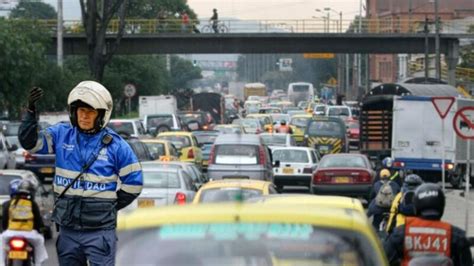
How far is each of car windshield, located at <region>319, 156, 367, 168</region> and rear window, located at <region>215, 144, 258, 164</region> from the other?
7.57ft

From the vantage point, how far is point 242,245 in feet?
18.8

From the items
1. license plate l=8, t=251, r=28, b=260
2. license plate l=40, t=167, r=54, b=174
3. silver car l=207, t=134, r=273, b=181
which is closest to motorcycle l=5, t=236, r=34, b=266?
license plate l=8, t=251, r=28, b=260

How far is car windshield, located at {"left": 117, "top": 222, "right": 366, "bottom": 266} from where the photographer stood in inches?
226

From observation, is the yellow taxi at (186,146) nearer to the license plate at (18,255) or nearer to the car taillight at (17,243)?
the car taillight at (17,243)

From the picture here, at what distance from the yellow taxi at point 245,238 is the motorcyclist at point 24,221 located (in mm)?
8455

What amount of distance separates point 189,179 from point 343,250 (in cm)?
→ 1751

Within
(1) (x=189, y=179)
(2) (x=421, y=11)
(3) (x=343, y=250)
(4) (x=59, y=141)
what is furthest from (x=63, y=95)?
(2) (x=421, y=11)

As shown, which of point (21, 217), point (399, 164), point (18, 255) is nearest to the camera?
point (18, 255)

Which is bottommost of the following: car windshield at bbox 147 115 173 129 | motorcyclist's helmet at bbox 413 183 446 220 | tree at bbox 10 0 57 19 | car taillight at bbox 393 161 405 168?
car taillight at bbox 393 161 405 168

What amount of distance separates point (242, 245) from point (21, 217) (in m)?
9.16

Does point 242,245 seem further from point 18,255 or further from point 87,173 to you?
point 18,255

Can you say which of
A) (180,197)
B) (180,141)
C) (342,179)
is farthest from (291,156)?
(180,197)

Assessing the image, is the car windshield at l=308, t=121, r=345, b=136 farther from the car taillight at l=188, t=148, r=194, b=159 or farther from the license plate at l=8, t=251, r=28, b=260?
the license plate at l=8, t=251, r=28, b=260

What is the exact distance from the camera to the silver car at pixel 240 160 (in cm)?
3139
